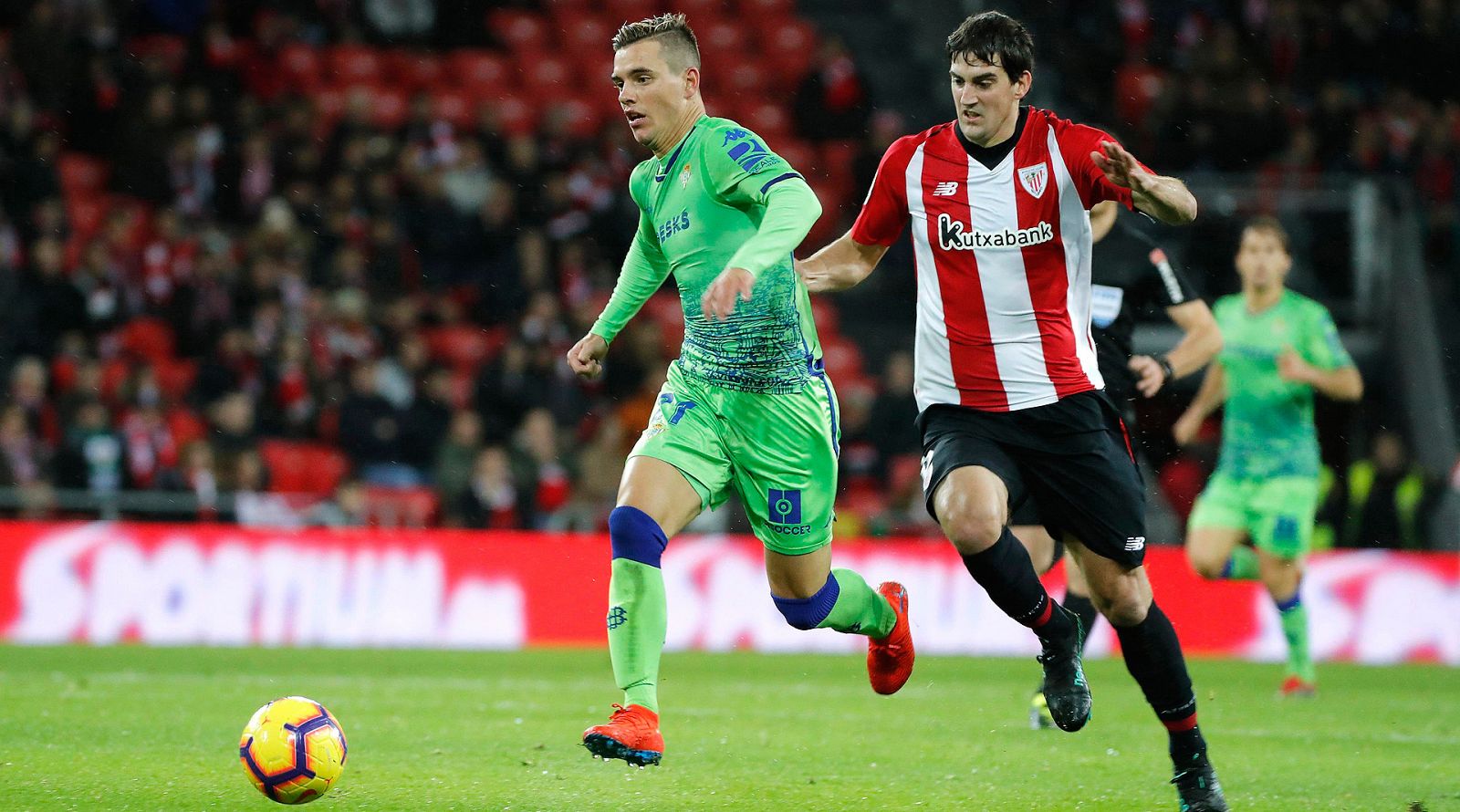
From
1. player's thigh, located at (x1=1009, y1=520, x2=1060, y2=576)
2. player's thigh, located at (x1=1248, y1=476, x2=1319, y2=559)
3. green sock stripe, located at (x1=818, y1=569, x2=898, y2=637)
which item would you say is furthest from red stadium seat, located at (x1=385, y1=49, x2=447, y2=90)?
green sock stripe, located at (x1=818, y1=569, x2=898, y2=637)

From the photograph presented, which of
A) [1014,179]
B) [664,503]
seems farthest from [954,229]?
[664,503]

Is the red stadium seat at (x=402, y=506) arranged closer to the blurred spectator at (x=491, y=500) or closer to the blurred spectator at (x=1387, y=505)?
the blurred spectator at (x=491, y=500)

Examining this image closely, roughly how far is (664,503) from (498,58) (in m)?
14.6

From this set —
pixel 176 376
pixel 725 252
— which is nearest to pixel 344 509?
pixel 176 376

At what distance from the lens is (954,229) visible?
A: 5.71 metres

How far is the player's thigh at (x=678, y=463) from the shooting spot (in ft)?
18.2

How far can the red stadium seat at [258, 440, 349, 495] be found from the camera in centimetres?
1441

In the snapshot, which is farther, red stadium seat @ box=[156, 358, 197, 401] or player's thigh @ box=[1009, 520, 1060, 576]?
red stadium seat @ box=[156, 358, 197, 401]

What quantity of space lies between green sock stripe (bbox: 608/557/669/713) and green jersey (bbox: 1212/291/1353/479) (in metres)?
5.69

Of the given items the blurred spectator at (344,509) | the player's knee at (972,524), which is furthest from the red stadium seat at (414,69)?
the player's knee at (972,524)

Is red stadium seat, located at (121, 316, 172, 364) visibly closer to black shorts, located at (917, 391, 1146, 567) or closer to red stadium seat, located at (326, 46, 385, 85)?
red stadium seat, located at (326, 46, 385, 85)

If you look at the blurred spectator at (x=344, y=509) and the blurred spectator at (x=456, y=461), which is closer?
the blurred spectator at (x=344, y=509)

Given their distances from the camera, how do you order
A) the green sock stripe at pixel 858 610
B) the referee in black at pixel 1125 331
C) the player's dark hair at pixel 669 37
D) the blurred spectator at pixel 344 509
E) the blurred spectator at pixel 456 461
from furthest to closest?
1. the blurred spectator at pixel 456 461
2. the blurred spectator at pixel 344 509
3. the referee in black at pixel 1125 331
4. the green sock stripe at pixel 858 610
5. the player's dark hair at pixel 669 37

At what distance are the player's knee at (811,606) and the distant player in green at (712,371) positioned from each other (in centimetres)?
2
